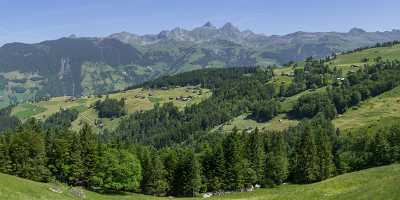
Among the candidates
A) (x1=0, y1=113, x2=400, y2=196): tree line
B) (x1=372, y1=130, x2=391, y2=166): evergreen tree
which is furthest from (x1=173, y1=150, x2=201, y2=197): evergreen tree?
(x1=372, y1=130, x2=391, y2=166): evergreen tree

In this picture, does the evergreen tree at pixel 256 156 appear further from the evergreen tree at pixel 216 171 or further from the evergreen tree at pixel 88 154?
the evergreen tree at pixel 88 154

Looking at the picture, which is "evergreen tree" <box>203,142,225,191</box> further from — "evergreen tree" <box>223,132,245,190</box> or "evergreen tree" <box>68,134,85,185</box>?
"evergreen tree" <box>68,134,85,185</box>

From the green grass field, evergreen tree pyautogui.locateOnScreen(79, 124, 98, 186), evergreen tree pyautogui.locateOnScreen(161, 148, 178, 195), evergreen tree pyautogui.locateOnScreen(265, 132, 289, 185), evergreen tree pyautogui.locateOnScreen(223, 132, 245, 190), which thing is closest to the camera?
the green grass field

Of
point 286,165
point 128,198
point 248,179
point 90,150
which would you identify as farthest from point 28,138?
point 286,165

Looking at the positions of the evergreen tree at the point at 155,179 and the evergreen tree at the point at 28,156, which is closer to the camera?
the evergreen tree at the point at 28,156

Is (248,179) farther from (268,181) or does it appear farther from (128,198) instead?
(128,198)

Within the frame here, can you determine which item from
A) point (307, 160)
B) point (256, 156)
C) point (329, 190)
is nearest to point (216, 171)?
point (256, 156)

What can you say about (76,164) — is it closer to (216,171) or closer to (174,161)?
(174,161)

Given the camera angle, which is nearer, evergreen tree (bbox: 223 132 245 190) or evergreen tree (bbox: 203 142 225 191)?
evergreen tree (bbox: 223 132 245 190)

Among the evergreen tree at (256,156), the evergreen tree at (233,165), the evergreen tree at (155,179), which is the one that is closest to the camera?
the evergreen tree at (155,179)

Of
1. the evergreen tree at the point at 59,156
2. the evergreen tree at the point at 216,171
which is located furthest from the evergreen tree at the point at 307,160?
the evergreen tree at the point at 59,156

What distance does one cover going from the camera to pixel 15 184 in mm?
70500

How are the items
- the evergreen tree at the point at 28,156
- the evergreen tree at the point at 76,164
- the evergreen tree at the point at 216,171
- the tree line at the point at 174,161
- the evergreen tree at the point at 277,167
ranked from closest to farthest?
1. the evergreen tree at the point at 28,156
2. the tree line at the point at 174,161
3. the evergreen tree at the point at 76,164
4. the evergreen tree at the point at 216,171
5. the evergreen tree at the point at 277,167

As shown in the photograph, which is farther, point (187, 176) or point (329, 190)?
point (187, 176)
